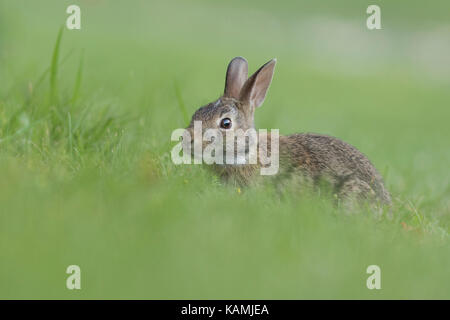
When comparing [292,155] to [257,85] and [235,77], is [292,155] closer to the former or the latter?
[257,85]

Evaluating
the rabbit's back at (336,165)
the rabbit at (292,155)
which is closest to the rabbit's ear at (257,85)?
the rabbit at (292,155)

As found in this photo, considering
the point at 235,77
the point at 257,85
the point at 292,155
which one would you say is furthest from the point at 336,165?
the point at 235,77

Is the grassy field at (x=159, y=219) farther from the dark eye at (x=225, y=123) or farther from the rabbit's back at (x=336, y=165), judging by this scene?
the dark eye at (x=225, y=123)

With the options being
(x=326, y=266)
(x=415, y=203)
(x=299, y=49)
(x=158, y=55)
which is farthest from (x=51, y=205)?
(x=299, y=49)

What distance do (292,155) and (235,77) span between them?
1.15 m

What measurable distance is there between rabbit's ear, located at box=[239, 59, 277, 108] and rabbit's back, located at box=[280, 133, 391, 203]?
1.88ft

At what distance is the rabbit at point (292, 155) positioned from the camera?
627cm

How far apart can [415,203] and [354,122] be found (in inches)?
355

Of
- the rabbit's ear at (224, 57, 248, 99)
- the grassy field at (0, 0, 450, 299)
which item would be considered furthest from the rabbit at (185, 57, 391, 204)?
the grassy field at (0, 0, 450, 299)

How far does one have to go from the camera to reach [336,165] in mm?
6613

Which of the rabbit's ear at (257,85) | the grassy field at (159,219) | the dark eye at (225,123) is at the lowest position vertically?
the grassy field at (159,219)

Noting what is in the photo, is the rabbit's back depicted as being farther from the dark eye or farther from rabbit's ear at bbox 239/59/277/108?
the dark eye

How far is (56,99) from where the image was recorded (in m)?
6.54

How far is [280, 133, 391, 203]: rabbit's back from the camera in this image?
21.0ft
